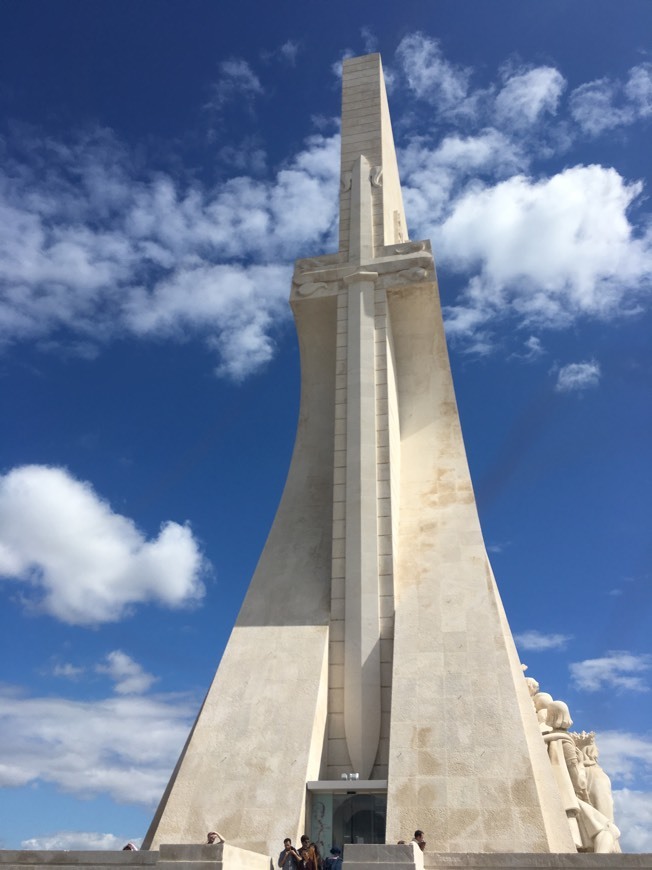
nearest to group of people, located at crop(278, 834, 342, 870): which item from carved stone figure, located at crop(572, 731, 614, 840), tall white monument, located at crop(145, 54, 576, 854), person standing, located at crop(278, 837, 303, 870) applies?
person standing, located at crop(278, 837, 303, 870)

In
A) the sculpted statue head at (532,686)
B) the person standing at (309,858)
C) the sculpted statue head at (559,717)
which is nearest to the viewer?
the person standing at (309,858)

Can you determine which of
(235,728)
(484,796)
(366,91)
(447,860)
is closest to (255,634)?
(235,728)

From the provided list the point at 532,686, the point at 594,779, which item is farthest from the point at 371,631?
the point at 594,779

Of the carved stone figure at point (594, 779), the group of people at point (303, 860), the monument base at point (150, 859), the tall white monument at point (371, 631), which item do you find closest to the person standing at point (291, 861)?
the group of people at point (303, 860)

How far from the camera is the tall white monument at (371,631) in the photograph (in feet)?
27.9

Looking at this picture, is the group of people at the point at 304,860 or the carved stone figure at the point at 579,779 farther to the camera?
the carved stone figure at the point at 579,779

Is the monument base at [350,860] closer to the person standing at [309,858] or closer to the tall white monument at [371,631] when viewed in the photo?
the person standing at [309,858]

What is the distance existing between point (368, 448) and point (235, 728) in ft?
13.8

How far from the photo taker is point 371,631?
33.5 ft

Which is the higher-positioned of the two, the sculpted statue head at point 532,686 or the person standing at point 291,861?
the sculpted statue head at point 532,686

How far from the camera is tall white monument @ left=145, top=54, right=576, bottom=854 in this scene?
851cm

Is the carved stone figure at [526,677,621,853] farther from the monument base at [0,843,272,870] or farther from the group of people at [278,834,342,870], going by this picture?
the monument base at [0,843,272,870]

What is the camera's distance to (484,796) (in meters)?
8.29

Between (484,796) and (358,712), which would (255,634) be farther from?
(484,796)
